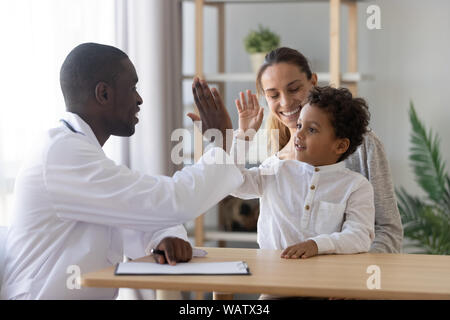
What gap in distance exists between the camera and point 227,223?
3.90m

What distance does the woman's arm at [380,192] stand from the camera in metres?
1.95

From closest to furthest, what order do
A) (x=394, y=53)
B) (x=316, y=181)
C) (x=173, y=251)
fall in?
(x=173, y=251)
(x=316, y=181)
(x=394, y=53)

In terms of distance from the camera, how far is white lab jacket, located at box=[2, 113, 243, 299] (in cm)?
154

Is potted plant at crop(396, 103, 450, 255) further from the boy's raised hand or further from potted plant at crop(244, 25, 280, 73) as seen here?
the boy's raised hand

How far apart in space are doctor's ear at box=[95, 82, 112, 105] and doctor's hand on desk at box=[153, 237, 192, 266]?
1.46 feet

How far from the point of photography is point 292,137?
2135 mm

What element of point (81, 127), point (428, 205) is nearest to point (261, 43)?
point (428, 205)

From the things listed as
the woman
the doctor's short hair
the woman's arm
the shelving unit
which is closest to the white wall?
the shelving unit

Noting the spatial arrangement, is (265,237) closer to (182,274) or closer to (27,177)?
(182,274)

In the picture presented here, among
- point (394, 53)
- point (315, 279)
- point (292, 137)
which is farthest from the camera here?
point (394, 53)

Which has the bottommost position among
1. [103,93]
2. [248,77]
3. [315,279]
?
[315,279]

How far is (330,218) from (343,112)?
1.07 ft

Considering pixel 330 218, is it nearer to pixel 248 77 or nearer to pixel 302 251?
pixel 302 251
